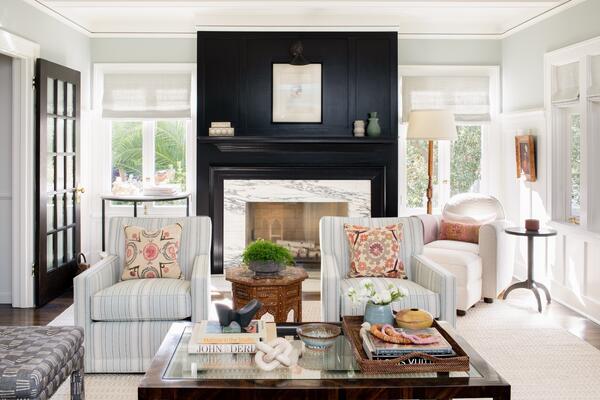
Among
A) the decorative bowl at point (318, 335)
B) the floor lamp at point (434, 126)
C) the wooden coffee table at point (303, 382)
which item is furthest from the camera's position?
the floor lamp at point (434, 126)

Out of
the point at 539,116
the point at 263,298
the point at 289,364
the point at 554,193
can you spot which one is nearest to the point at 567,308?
the point at 554,193

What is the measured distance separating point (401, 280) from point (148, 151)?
13.4ft

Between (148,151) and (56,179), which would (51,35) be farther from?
(148,151)

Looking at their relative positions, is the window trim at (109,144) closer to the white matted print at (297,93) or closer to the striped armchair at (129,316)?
the white matted print at (297,93)

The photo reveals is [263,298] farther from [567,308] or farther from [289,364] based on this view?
[567,308]

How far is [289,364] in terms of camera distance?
8.66 ft

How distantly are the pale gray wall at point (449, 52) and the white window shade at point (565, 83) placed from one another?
1.40 meters

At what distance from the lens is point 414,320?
3.00 meters

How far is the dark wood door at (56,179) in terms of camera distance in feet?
18.0

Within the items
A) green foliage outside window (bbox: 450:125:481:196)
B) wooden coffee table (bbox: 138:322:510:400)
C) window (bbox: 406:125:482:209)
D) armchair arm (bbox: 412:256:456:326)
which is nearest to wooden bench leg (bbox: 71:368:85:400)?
wooden coffee table (bbox: 138:322:510:400)

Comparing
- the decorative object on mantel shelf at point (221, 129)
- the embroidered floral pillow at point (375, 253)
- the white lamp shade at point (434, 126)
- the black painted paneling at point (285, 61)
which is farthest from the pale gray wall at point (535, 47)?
the decorative object on mantel shelf at point (221, 129)

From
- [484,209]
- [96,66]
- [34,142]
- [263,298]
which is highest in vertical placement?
[96,66]

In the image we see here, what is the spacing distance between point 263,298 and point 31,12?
11.3 feet

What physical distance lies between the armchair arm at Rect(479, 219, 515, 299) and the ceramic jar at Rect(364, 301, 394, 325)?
2587 millimetres
